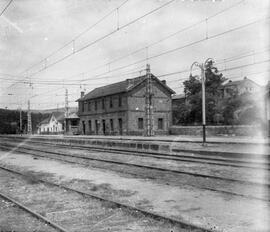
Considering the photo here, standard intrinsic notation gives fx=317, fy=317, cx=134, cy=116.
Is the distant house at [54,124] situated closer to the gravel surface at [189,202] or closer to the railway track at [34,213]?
the gravel surface at [189,202]

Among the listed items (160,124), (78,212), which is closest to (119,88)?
(160,124)

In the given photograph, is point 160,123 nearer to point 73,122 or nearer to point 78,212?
point 73,122

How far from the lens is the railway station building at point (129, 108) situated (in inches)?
2053

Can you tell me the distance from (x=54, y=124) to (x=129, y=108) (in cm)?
4652

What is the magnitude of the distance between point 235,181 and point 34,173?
8.45 m

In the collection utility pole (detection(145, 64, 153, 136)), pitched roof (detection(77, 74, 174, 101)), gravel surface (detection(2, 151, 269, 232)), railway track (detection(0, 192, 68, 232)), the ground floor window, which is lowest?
gravel surface (detection(2, 151, 269, 232))

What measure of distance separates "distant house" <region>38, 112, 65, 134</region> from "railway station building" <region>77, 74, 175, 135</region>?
30696 mm

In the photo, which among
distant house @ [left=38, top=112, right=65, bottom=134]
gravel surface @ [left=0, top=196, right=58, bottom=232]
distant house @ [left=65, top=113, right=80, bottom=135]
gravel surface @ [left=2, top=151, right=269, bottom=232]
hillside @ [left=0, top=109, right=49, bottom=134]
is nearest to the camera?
gravel surface @ [left=0, top=196, right=58, bottom=232]

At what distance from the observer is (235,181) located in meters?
10.5

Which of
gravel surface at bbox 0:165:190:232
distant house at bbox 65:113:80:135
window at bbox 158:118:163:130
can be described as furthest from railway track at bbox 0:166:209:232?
distant house at bbox 65:113:80:135

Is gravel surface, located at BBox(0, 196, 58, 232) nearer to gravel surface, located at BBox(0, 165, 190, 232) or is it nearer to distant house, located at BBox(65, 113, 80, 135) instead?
gravel surface, located at BBox(0, 165, 190, 232)

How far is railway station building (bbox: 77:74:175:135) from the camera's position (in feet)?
171

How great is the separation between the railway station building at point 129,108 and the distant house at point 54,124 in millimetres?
30696

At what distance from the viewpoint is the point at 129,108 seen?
52.0 m
